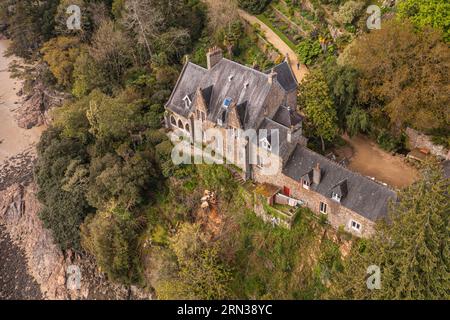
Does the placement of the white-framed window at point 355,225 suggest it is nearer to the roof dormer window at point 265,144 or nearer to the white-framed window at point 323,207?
the white-framed window at point 323,207

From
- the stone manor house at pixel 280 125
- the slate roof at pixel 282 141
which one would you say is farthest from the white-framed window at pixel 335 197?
the slate roof at pixel 282 141

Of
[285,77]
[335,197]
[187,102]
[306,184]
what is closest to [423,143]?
[335,197]

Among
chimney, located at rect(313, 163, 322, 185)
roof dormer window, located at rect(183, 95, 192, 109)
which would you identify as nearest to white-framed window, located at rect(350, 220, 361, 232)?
chimney, located at rect(313, 163, 322, 185)

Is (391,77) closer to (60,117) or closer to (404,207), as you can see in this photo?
(404,207)

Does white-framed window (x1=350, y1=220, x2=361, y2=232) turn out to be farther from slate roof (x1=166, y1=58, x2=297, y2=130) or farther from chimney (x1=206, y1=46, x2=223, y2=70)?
chimney (x1=206, y1=46, x2=223, y2=70)

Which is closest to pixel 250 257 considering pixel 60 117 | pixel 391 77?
pixel 391 77

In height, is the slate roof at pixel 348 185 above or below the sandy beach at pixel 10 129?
above
